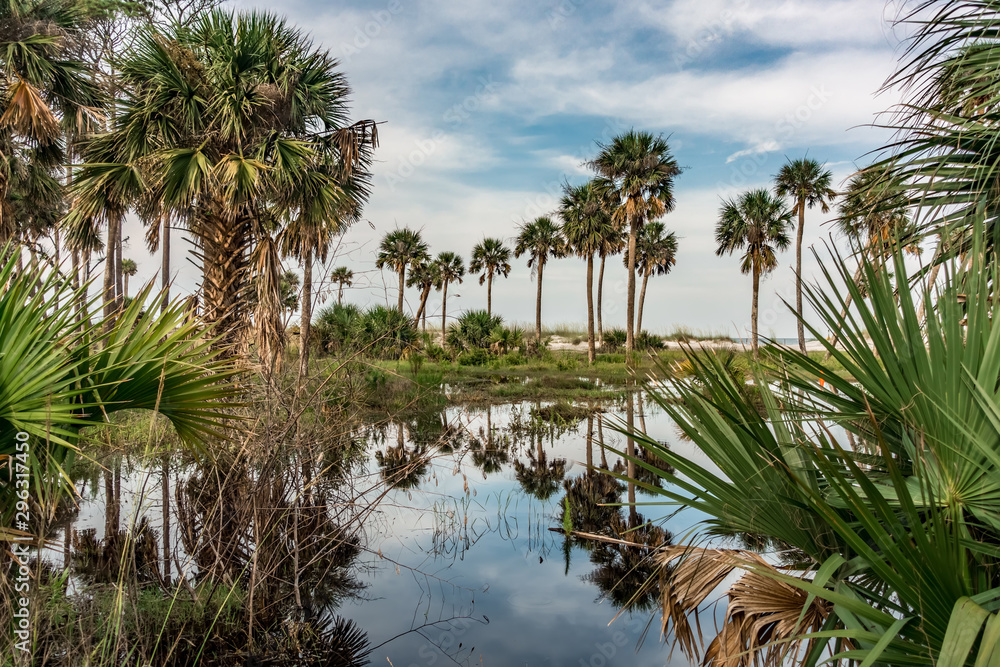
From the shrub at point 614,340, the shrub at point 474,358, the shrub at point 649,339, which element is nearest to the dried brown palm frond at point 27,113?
the shrub at point 474,358

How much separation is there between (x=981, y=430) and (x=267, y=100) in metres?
11.4

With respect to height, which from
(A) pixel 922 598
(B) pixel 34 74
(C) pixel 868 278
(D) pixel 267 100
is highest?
(B) pixel 34 74

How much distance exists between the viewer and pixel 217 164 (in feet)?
33.6

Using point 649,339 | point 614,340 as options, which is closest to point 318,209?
point 649,339

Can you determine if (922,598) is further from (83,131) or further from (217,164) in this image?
(83,131)

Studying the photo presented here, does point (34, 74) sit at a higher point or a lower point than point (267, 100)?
higher

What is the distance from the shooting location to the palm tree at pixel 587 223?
117ft

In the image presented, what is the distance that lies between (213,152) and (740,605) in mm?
11085

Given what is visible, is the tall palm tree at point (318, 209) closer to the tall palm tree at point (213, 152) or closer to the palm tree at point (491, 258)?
the tall palm tree at point (213, 152)

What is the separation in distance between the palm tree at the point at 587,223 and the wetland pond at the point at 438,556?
1022 inches

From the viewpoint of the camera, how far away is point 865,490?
6.06ft

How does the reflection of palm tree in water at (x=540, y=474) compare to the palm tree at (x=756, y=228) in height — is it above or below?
below

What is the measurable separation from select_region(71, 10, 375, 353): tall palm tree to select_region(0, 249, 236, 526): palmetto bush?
20.7ft

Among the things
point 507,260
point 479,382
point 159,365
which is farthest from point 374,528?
point 507,260
